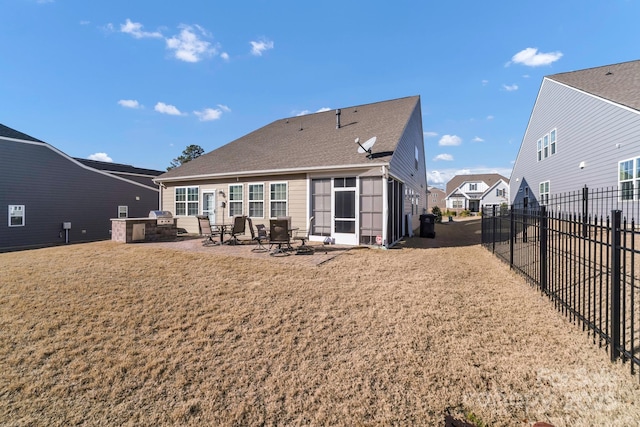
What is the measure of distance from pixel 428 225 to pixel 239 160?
403 inches

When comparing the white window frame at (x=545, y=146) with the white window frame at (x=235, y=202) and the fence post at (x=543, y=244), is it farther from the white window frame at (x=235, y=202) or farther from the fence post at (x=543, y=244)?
the white window frame at (x=235, y=202)

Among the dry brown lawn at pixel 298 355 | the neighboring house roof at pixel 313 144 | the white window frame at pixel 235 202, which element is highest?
the neighboring house roof at pixel 313 144

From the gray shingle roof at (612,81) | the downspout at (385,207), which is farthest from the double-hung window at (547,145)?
the downspout at (385,207)

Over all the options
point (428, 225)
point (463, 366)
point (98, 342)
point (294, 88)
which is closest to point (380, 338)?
point (463, 366)

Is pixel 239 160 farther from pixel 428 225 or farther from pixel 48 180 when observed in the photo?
pixel 48 180

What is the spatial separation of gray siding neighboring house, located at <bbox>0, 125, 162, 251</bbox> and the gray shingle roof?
2963cm

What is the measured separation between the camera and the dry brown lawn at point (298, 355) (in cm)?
241

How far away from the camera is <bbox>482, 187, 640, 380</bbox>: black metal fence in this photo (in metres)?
2.82

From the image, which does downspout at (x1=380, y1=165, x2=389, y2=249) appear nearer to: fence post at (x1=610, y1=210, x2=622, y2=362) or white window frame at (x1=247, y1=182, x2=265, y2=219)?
white window frame at (x1=247, y1=182, x2=265, y2=219)

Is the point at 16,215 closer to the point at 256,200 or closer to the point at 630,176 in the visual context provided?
the point at 256,200

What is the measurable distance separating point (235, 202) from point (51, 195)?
512 inches

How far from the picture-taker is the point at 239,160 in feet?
45.0

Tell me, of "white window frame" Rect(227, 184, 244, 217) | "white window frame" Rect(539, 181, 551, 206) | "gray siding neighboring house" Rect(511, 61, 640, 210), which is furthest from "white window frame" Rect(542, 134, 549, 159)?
"white window frame" Rect(227, 184, 244, 217)

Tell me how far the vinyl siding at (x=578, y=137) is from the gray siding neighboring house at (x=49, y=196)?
29109 mm
